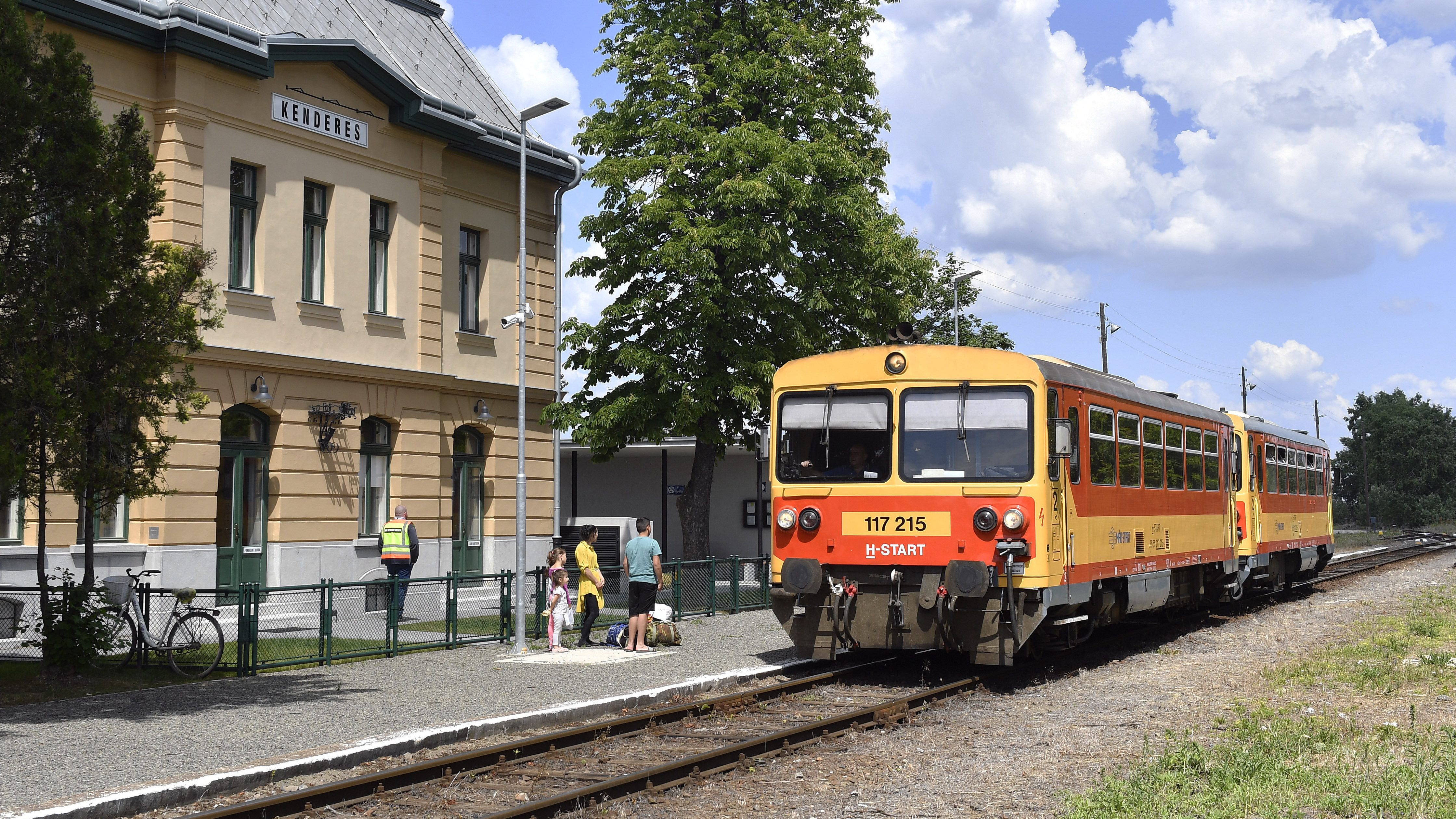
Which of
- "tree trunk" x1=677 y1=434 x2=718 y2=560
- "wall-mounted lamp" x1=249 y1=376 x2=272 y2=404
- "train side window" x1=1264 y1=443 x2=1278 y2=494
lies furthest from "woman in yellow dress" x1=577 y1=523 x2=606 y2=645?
"train side window" x1=1264 y1=443 x2=1278 y2=494

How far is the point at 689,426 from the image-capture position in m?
23.9

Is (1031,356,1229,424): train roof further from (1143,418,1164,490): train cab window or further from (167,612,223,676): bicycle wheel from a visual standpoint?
(167,612,223,676): bicycle wheel

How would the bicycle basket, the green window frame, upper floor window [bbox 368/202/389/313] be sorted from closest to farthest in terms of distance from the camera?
1. the bicycle basket
2. the green window frame
3. upper floor window [bbox 368/202/389/313]

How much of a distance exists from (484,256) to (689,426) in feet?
19.7

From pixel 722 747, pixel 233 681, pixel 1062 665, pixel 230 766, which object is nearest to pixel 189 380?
pixel 233 681

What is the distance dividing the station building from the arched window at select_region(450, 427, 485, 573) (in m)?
0.05

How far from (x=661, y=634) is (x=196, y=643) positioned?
5.72m

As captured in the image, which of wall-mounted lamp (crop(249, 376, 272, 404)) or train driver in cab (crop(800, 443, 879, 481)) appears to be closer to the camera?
train driver in cab (crop(800, 443, 879, 481))

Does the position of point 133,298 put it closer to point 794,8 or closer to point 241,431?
point 241,431

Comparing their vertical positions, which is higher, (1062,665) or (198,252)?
(198,252)

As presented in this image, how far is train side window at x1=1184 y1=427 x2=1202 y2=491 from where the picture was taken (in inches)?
709

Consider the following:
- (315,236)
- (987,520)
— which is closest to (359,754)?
(987,520)

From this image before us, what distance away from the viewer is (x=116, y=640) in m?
14.0

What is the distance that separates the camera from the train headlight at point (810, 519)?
1361cm
